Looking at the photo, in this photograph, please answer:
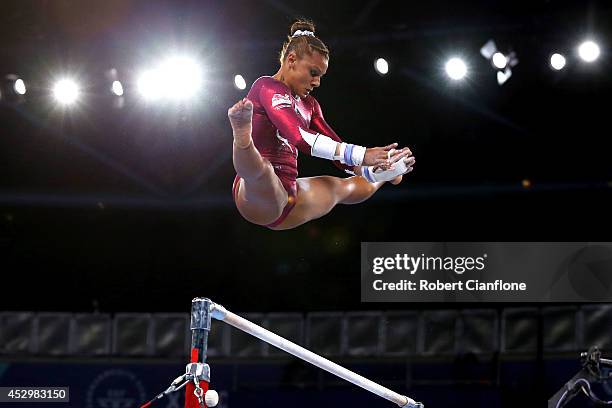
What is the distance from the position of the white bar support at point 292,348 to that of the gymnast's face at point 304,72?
1436 mm

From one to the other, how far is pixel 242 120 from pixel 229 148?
7.42ft

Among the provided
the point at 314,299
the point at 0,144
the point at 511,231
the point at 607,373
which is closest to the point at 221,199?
the point at 314,299

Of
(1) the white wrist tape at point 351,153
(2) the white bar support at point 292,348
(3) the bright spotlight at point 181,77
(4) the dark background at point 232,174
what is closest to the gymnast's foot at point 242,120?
(1) the white wrist tape at point 351,153

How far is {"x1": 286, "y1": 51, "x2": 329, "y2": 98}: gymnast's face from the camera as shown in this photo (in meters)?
4.25

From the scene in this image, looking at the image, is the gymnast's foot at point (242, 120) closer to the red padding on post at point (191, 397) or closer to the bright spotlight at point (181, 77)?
the red padding on post at point (191, 397)

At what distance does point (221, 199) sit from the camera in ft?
22.3

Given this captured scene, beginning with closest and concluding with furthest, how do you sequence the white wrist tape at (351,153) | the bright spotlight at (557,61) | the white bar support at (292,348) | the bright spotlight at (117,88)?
the white bar support at (292,348)
the white wrist tape at (351,153)
the bright spotlight at (557,61)
the bright spotlight at (117,88)

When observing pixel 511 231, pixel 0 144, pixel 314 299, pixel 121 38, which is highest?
pixel 121 38

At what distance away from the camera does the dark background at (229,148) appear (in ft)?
20.2

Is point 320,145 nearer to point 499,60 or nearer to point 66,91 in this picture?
point 499,60

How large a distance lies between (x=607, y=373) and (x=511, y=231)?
229 centimetres

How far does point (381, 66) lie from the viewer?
6.39 metres

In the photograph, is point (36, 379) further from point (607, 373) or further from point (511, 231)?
point (607, 373)

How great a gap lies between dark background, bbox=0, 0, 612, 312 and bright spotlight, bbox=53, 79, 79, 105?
93 millimetres
